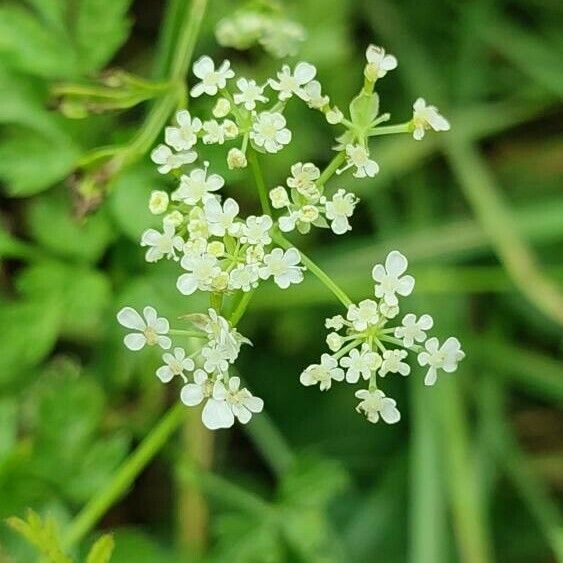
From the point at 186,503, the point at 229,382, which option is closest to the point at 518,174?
the point at 186,503

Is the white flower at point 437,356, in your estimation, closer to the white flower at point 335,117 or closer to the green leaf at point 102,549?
the white flower at point 335,117

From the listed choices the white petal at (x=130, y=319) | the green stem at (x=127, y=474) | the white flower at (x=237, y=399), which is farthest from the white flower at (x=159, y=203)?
the green stem at (x=127, y=474)

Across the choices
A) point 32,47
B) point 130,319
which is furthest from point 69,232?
point 130,319

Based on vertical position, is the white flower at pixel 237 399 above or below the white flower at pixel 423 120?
below

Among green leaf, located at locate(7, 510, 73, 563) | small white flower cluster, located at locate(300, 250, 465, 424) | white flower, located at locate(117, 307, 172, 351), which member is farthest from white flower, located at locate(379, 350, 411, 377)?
green leaf, located at locate(7, 510, 73, 563)

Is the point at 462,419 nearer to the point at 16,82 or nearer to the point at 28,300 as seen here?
the point at 28,300

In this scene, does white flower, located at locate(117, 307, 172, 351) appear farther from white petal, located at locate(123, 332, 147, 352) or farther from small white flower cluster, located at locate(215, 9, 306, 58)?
small white flower cluster, located at locate(215, 9, 306, 58)
